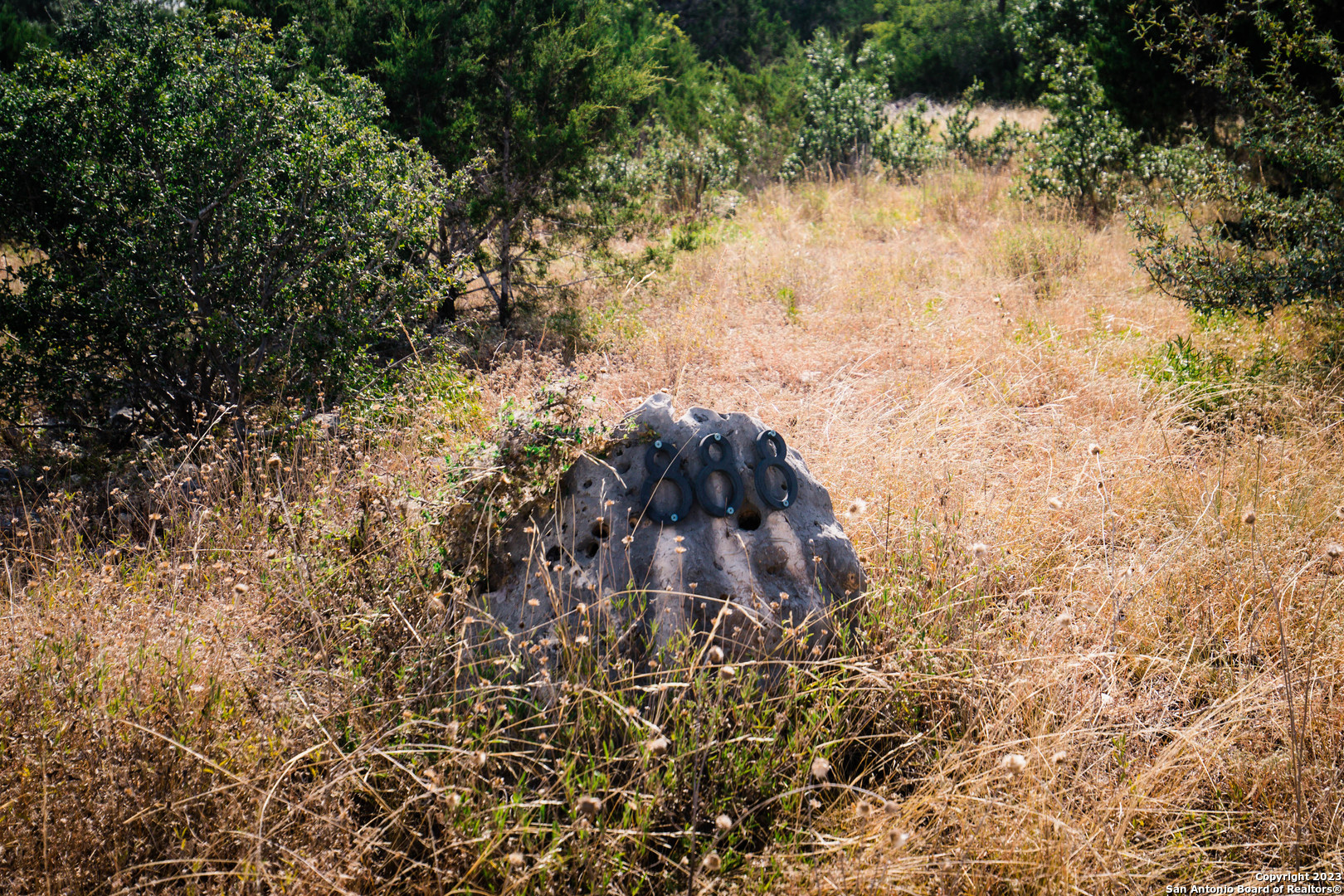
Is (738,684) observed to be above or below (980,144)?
below

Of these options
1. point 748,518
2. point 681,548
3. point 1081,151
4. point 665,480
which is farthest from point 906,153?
point 681,548

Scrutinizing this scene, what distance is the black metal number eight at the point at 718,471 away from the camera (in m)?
2.57

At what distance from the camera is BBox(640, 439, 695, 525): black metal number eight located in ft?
8.37

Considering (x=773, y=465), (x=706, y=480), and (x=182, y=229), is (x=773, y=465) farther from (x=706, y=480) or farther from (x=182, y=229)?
(x=182, y=229)

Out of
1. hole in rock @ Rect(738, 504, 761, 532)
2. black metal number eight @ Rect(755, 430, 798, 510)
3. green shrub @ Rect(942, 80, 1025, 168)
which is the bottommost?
hole in rock @ Rect(738, 504, 761, 532)

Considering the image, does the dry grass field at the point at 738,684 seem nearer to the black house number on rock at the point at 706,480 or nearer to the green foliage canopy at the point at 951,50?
the black house number on rock at the point at 706,480

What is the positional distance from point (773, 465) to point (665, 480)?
1.33 ft

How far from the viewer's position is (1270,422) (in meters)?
3.98

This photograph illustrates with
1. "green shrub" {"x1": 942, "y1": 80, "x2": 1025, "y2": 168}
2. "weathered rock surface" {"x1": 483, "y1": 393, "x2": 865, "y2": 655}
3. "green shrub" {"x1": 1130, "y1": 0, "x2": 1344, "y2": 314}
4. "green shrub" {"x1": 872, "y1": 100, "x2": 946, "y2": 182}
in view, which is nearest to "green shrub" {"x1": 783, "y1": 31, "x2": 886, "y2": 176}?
"green shrub" {"x1": 872, "y1": 100, "x2": 946, "y2": 182}

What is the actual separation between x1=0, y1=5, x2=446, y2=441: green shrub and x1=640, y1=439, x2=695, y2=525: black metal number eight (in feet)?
A: 8.34

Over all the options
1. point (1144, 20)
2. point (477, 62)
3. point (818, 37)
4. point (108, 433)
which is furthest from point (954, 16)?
point (108, 433)

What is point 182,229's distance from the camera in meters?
4.11

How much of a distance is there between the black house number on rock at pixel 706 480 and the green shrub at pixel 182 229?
2.56 m

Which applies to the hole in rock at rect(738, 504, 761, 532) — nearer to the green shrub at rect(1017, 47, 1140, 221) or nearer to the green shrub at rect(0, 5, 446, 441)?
the green shrub at rect(0, 5, 446, 441)
